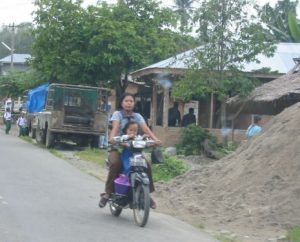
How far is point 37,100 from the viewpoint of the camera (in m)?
32.0

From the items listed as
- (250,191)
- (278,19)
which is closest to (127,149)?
(250,191)

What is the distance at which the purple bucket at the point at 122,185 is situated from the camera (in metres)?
9.85

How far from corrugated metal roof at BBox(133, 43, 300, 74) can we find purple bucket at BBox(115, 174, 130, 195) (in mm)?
13606

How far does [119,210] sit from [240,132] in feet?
51.6

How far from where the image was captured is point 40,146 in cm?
2805

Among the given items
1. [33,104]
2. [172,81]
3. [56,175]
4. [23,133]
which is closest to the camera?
[56,175]

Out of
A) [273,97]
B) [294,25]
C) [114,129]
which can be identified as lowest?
[114,129]

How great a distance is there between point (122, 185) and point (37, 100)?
74.5ft

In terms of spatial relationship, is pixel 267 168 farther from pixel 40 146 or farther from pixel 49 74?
pixel 49 74

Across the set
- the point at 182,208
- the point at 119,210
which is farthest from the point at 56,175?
the point at 119,210

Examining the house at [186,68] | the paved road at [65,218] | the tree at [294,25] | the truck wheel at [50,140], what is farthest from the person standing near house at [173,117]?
the paved road at [65,218]

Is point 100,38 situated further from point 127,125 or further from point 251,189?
point 127,125

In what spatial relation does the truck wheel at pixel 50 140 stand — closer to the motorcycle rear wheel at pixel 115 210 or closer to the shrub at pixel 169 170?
the shrub at pixel 169 170

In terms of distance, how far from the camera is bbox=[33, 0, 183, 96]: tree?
2864 centimetres
